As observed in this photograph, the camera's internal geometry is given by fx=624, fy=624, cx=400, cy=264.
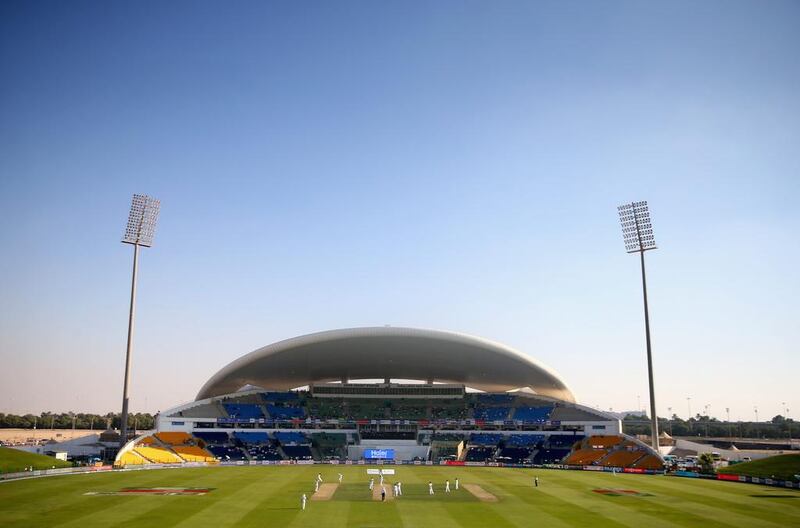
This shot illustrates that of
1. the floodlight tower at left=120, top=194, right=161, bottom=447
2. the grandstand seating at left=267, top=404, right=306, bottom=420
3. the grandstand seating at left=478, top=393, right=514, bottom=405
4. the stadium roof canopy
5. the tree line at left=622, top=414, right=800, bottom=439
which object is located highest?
the floodlight tower at left=120, top=194, right=161, bottom=447

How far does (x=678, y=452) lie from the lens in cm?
8275

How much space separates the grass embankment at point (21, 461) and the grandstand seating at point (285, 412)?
1289 inches

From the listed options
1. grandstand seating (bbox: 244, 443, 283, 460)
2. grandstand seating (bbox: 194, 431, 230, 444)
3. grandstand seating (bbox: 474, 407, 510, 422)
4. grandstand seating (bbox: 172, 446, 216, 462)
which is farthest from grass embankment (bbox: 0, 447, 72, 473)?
grandstand seating (bbox: 474, 407, 510, 422)

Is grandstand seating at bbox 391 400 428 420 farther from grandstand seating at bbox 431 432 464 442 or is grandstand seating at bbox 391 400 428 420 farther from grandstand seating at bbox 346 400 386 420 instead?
grandstand seating at bbox 431 432 464 442

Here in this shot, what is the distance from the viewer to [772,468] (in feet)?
174

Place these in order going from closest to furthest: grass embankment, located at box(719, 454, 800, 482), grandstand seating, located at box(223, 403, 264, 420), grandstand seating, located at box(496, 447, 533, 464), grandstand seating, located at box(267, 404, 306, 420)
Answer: grass embankment, located at box(719, 454, 800, 482)
grandstand seating, located at box(496, 447, 533, 464)
grandstand seating, located at box(223, 403, 264, 420)
grandstand seating, located at box(267, 404, 306, 420)

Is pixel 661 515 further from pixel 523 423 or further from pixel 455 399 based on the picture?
pixel 455 399

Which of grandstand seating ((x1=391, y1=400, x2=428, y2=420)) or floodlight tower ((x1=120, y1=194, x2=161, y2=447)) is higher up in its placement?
floodlight tower ((x1=120, y1=194, x2=161, y2=447))

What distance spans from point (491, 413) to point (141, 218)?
53.5 meters

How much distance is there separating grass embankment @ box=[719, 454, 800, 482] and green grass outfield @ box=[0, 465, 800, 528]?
3.08 m

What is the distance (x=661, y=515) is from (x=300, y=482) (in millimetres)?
27016

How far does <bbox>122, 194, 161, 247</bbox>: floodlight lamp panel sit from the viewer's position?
238 ft

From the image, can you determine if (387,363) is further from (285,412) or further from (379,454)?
(285,412)

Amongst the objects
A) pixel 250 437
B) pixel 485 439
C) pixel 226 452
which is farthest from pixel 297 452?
pixel 485 439
